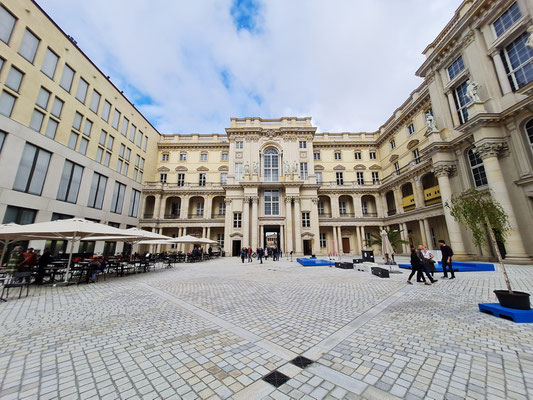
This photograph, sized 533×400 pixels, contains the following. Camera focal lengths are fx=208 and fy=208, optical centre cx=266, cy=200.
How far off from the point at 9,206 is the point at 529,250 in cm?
3635

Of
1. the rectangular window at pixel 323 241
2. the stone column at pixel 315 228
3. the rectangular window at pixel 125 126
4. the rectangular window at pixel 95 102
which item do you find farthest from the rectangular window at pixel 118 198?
the rectangular window at pixel 323 241

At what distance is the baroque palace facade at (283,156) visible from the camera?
14.8 meters

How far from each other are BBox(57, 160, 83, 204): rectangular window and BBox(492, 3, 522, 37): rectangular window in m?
37.9

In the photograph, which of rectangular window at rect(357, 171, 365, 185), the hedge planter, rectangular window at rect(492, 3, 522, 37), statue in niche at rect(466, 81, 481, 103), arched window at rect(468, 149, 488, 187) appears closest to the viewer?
the hedge planter

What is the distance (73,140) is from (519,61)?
37668 millimetres

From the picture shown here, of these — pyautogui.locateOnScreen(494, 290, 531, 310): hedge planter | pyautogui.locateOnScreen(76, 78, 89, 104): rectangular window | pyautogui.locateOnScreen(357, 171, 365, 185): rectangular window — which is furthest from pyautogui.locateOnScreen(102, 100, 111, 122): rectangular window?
pyautogui.locateOnScreen(357, 171, 365, 185): rectangular window

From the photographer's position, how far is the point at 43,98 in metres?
18.2

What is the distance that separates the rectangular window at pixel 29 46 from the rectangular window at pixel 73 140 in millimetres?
6238

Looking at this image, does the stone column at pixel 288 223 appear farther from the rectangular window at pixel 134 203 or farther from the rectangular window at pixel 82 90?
the rectangular window at pixel 82 90

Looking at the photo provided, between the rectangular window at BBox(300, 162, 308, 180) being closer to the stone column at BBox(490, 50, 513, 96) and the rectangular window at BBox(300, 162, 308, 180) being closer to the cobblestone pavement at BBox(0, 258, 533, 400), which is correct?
the stone column at BBox(490, 50, 513, 96)

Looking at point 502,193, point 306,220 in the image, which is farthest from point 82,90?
point 502,193

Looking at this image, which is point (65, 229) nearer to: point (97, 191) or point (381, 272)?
point (381, 272)

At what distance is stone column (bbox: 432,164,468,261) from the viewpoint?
54.3 ft

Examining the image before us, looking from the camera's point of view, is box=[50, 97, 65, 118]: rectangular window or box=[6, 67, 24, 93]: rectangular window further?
box=[50, 97, 65, 118]: rectangular window
